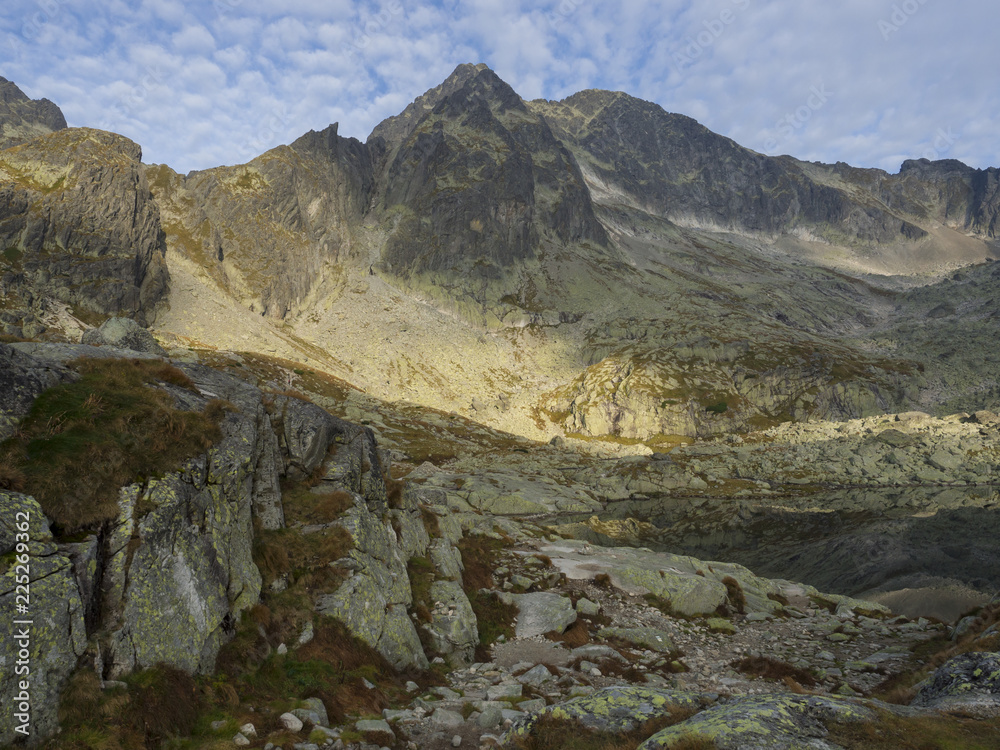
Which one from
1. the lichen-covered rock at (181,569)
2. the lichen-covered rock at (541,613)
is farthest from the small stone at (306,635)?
the lichen-covered rock at (541,613)

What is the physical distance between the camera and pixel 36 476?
1022 cm

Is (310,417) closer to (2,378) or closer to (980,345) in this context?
(2,378)

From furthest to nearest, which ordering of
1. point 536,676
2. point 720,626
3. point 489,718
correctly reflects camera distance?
point 720,626, point 536,676, point 489,718

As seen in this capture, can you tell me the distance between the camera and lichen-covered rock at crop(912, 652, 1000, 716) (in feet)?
35.4

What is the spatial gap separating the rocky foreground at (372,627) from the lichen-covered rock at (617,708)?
63 mm

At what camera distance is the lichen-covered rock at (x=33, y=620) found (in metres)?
8.13

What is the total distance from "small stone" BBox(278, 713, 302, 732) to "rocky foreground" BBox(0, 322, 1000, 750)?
2.3 inches

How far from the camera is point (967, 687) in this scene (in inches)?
456

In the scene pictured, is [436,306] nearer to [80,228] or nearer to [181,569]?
[80,228]

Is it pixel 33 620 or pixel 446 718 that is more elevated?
pixel 33 620

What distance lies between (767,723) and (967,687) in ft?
21.5

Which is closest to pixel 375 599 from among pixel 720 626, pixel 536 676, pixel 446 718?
pixel 446 718

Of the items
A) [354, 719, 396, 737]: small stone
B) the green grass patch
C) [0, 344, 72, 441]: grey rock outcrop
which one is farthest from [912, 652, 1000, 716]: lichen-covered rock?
[0, 344, 72, 441]: grey rock outcrop

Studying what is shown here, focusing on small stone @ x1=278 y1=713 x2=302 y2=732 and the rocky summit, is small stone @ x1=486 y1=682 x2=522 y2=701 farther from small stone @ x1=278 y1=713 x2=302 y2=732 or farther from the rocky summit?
small stone @ x1=278 y1=713 x2=302 y2=732
